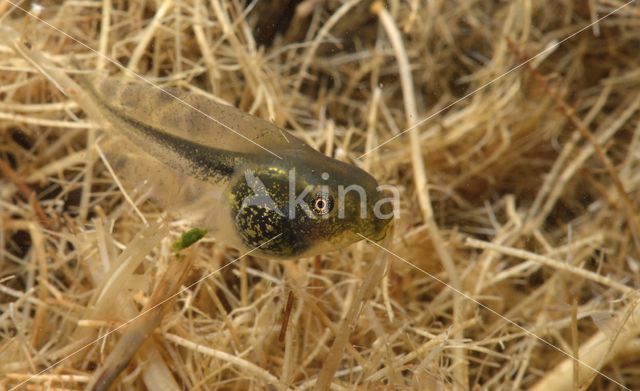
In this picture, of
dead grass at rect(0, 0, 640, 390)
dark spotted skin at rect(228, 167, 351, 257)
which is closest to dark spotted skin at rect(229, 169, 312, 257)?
dark spotted skin at rect(228, 167, 351, 257)

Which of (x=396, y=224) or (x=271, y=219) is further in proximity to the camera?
(x=396, y=224)

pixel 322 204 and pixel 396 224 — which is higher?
pixel 322 204

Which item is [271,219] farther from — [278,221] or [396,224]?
[396,224]

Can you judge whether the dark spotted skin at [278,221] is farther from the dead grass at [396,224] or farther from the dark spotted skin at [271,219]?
the dead grass at [396,224]

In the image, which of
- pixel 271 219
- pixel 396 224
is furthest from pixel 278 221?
pixel 396 224

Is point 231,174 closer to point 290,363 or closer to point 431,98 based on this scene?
point 290,363
